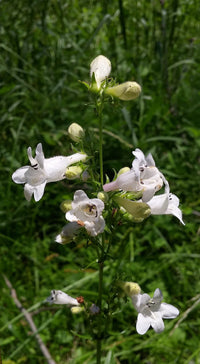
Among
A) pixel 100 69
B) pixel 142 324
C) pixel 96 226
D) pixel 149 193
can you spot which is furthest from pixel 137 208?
pixel 100 69

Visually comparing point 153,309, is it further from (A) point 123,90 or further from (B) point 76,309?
(A) point 123,90

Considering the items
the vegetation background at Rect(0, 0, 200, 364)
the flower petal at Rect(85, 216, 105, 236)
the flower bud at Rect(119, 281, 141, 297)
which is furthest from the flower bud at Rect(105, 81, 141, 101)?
the flower bud at Rect(119, 281, 141, 297)

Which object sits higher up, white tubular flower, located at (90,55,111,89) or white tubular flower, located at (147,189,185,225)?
white tubular flower, located at (90,55,111,89)

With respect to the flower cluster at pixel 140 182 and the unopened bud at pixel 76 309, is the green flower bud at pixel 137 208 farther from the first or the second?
the unopened bud at pixel 76 309

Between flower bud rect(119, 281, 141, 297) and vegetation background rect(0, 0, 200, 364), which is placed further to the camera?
vegetation background rect(0, 0, 200, 364)

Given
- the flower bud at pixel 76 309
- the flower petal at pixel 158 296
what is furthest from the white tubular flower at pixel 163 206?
the flower bud at pixel 76 309

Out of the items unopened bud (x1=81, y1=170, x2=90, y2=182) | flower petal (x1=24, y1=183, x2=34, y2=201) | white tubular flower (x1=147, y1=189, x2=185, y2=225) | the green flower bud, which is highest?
flower petal (x1=24, y1=183, x2=34, y2=201)

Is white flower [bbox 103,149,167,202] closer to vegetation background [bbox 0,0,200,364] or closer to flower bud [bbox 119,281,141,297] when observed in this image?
flower bud [bbox 119,281,141,297]
